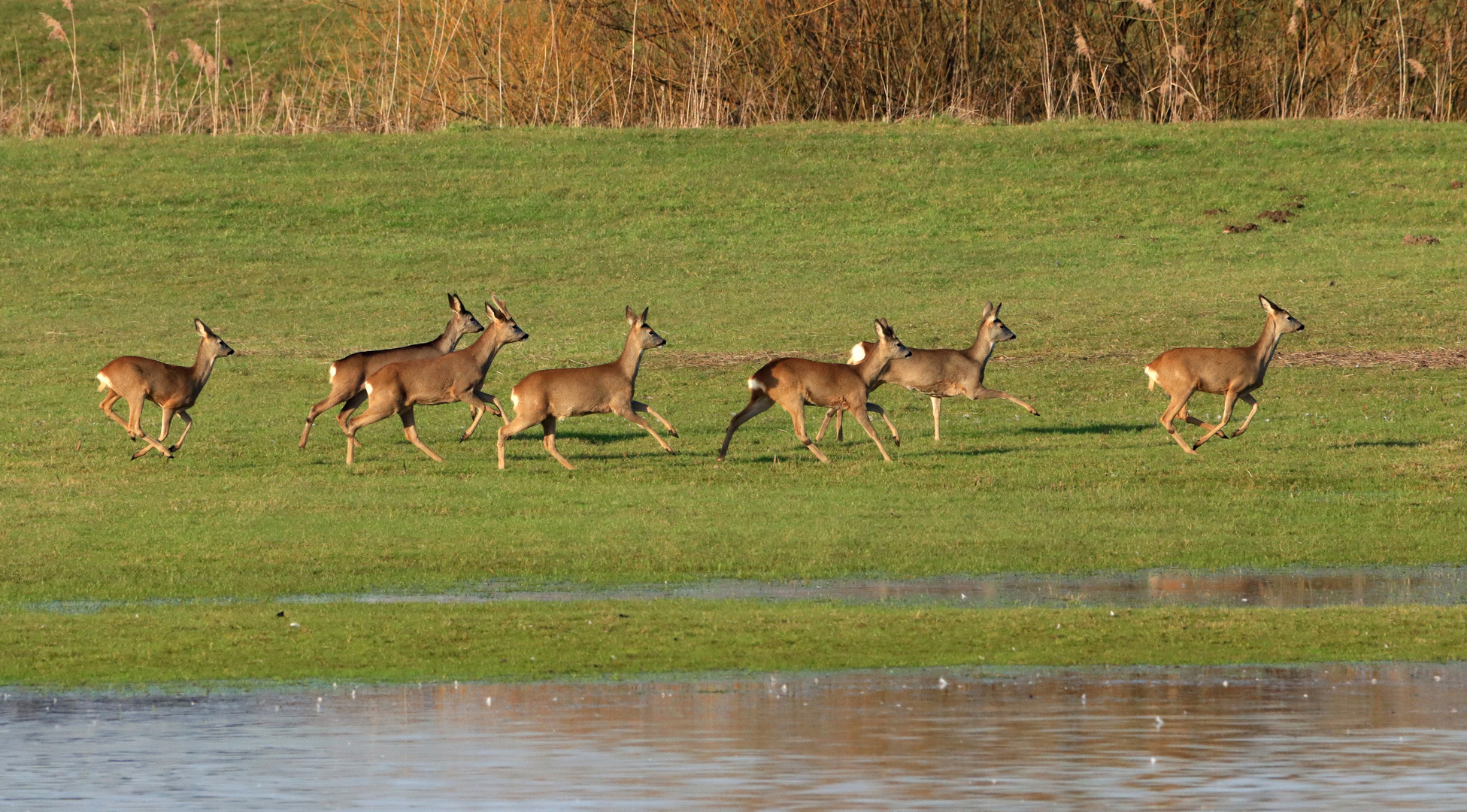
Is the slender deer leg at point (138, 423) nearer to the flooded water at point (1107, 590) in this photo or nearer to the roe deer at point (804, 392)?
the roe deer at point (804, 392)

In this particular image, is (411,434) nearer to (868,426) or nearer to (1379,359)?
(868,426)

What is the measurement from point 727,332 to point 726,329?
0.21 m

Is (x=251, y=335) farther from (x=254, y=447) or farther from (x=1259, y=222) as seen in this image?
(x=1259, y=222)

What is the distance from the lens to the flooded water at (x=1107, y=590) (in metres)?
12.4

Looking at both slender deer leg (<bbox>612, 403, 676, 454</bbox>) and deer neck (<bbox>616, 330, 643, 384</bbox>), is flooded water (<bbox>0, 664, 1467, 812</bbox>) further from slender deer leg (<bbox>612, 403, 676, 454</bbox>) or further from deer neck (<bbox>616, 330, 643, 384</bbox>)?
deer neck (<bbox>616, 330, 643, 384</bbox>)

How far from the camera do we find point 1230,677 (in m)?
10.3

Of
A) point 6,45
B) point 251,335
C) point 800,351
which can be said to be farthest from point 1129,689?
point 6,45

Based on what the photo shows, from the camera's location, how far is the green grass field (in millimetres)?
14422

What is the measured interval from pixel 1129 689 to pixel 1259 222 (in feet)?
83.0

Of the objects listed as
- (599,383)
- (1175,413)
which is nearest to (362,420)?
(599,383)

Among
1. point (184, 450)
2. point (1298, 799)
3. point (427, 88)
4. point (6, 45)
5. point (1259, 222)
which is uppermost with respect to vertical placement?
point (6, 45)

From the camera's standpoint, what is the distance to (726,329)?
27391 millimetres

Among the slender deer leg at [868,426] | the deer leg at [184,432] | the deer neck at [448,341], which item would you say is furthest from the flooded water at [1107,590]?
the deer neck at [448,341]

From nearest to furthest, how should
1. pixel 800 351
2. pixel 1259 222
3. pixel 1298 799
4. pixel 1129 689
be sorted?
pixel 1298 799 → pixel 1129 689 → pixel 800 351 → pixel 1259 222
